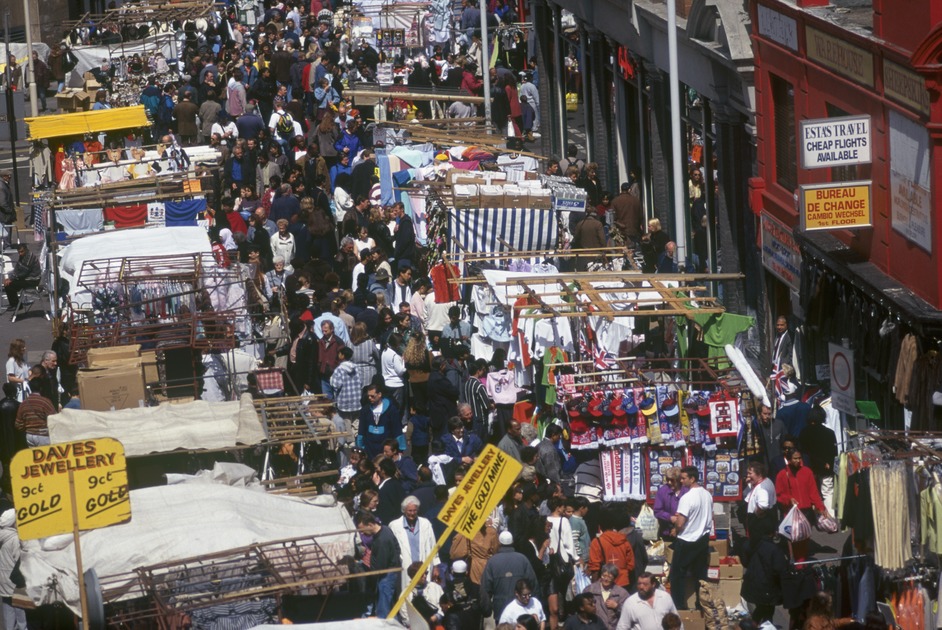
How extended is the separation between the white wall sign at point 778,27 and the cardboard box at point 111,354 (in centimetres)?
883

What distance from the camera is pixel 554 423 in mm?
18484

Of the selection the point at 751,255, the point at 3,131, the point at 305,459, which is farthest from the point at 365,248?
the point at 3,131

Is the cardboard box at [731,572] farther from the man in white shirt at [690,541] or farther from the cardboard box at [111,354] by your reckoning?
the cardboard box at [111,354]

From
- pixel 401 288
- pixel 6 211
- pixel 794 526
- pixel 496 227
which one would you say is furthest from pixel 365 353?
pixel 6 211

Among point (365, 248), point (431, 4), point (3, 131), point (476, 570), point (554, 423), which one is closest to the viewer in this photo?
point (476, 570)

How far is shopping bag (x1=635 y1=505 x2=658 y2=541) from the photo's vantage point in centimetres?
1692

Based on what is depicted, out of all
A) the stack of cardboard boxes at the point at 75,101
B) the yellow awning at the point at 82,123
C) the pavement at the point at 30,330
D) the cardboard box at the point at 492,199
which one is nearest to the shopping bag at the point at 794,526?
the cardboard box at the point at 492,199

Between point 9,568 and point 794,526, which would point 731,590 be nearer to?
point 794,526

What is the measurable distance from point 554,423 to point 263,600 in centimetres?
558

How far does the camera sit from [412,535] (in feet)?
52.0

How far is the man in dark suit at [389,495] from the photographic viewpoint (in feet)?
56.2

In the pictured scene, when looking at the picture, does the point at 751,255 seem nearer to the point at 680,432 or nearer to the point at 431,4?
the point at 680,432

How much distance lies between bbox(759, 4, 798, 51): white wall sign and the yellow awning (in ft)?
53.6

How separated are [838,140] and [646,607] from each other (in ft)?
A: 21.8
